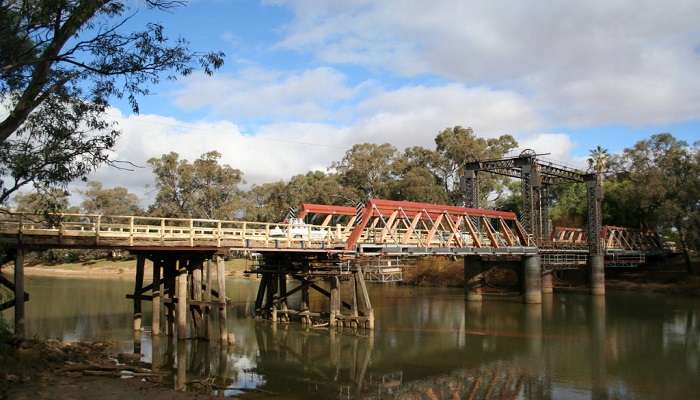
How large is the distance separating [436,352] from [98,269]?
194 ft

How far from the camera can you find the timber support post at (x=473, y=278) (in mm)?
43719

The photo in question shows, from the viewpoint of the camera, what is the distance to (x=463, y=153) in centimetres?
7000

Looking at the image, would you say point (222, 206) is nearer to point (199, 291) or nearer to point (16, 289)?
point (199, 291)

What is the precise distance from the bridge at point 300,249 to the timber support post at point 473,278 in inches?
3.0

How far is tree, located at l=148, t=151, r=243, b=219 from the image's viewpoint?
7131cm

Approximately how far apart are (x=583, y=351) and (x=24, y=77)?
23.1 m

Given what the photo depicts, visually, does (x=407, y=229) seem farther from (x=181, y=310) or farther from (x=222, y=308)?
(x=181, y=310)

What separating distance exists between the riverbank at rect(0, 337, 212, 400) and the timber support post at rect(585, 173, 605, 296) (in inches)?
1593

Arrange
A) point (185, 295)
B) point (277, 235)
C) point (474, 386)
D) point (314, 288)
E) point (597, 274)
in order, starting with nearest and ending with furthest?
point (474, 386), point (185, 295), point (277, 235), point (314, 288), point (597, 274)

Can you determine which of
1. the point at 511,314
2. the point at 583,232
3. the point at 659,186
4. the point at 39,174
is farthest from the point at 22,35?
the point at 583,232

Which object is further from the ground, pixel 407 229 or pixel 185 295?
pixel 407 229

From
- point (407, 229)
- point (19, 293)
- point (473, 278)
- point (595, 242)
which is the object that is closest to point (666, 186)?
point (595, 242)

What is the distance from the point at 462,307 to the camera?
40.7 metres

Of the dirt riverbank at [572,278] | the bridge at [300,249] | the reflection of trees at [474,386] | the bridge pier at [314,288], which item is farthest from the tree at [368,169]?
the reflection of trees at [474,386]
